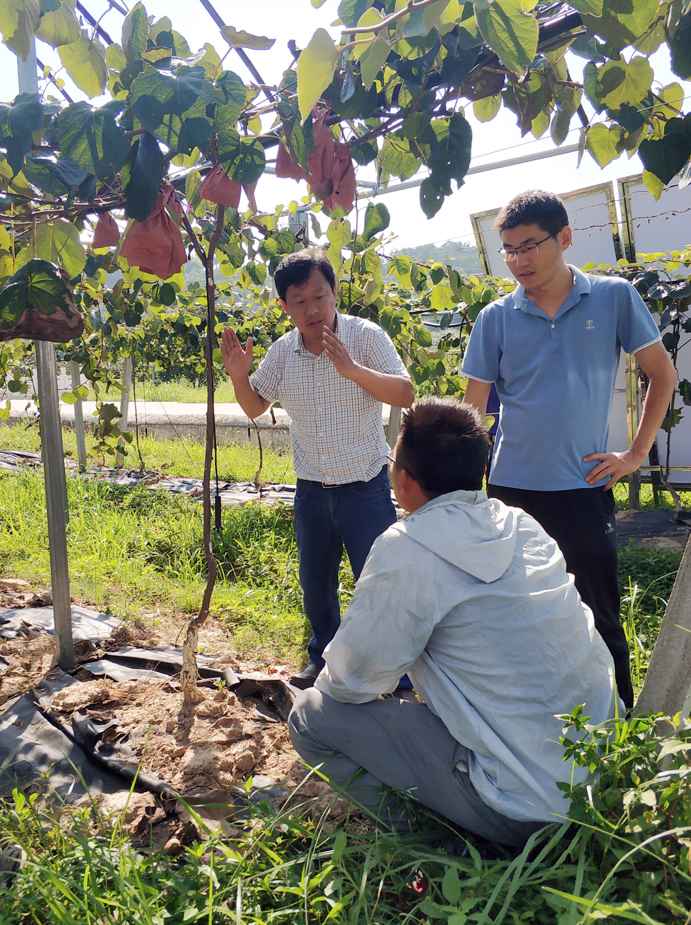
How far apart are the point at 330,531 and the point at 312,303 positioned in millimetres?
655

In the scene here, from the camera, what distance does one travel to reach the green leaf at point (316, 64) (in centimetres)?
105

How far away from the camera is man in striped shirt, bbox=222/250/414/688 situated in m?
2.17

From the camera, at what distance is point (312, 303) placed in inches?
85.1

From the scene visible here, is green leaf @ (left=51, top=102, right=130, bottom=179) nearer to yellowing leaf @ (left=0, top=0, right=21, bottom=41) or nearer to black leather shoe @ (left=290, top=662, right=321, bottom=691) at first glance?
yellowing leaf @ (left=0, top=0, right=21, bottom=41)

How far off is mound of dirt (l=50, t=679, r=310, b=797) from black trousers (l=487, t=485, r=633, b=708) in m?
0.80

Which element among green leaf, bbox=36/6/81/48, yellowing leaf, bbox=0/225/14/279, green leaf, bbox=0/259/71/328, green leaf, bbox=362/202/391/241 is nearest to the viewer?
green leaf, bbox=36/6/81/48

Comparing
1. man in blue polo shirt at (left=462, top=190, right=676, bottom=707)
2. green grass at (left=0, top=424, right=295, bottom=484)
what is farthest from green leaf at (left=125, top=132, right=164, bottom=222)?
green grass at (left=0, top=424, right=295, bottom=484)

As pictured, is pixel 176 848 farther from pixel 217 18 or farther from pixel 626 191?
pixel 626 191

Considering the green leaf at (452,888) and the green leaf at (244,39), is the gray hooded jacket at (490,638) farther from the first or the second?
the green leaf at (244,39)

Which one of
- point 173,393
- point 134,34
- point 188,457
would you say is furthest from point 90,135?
point 173,393

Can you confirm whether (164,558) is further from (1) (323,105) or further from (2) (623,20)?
(2) (623,20)

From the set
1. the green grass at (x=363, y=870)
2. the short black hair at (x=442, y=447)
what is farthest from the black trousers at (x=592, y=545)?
the green grass at (x=363, y=870)

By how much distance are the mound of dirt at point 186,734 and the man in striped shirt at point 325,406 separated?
32 centimetres

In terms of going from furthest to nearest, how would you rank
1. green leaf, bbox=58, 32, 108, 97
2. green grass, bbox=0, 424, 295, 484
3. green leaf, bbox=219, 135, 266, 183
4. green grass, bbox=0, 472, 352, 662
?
1. green grass, bbox=0, 424, 295, 484
2. green grass, bbox=0, 472, 352, 662
3. green leaf, bbox=219, 135, 266, 183
4. green leaf, bbox=58, 32, 108, 97
